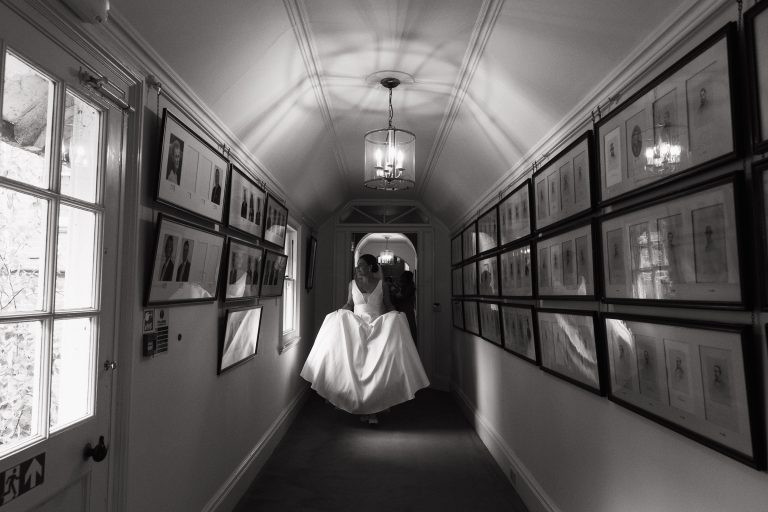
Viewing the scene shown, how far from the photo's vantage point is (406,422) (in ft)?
20.8

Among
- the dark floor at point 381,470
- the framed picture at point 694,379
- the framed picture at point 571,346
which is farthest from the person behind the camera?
the dark floor at point 381,470

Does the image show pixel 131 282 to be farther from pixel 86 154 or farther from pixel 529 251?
pixel 529 251

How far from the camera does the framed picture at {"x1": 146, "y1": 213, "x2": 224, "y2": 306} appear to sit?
2365 millimetres

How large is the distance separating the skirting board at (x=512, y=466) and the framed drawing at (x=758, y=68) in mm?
2601

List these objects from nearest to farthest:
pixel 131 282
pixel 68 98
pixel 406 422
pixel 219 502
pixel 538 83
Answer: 1. pixel 68 98
2. pixel 131 282
3. pixel 538 83
4. pixel 219 502
5. pixel 406 422

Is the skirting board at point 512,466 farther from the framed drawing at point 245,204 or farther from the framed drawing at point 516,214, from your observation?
the framed drawing at point 245,204

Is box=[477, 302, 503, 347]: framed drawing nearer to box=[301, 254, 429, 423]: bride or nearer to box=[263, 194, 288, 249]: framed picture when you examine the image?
box=[301, 254, 429, 423]: bride

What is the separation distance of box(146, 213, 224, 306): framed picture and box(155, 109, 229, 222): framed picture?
118 mm

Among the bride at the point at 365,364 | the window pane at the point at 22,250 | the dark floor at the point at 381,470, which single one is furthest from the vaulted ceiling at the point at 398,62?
the dark floor at the point at 381,470

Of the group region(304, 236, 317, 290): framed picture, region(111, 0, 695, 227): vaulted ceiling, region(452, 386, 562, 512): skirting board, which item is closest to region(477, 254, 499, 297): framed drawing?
region(111, 0, 695, 227): vaulted ceiling

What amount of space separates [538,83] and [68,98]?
7.67 feet

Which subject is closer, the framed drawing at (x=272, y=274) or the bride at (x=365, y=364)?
the framed drawing at (x=272, y=274)

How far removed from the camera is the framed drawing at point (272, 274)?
4.52 meters

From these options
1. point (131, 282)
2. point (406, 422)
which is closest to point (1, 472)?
point (131, 282)
